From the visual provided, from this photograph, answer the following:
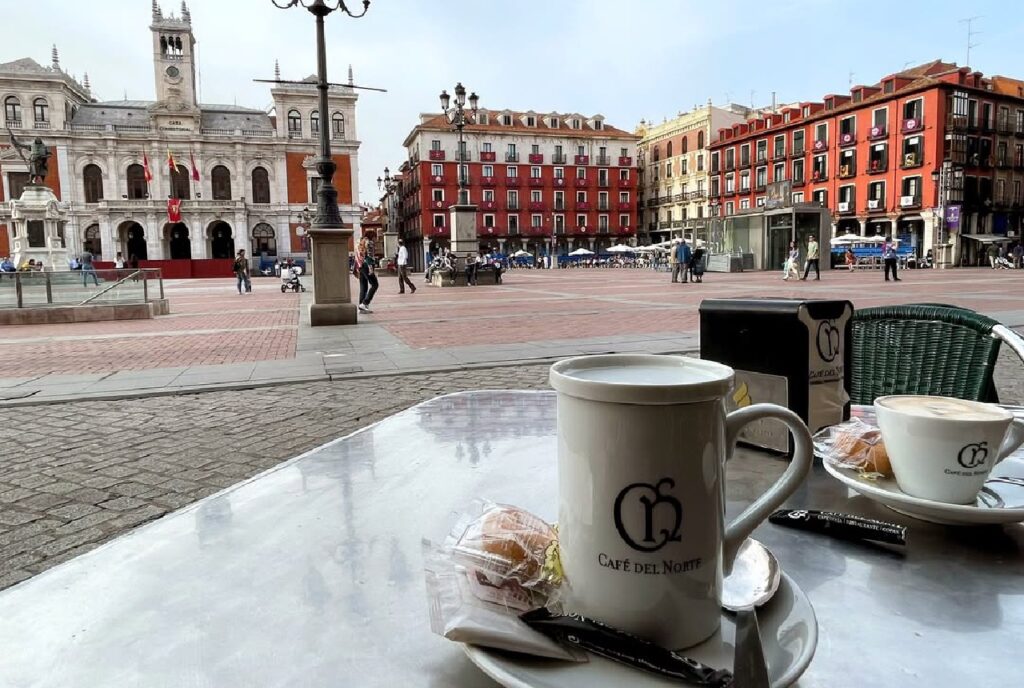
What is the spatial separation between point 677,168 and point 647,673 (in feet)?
201

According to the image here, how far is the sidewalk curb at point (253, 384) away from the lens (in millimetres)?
4879

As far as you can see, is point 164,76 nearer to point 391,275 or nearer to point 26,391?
point 391,275

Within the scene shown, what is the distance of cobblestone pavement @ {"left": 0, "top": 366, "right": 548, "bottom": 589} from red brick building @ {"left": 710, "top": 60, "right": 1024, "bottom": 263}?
3137cm

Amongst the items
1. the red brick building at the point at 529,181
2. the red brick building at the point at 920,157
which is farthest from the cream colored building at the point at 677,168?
the red brick building at the point at 920,157

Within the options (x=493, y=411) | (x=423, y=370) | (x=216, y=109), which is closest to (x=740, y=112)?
(x=216, y=109)

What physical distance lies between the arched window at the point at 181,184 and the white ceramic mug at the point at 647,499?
54.0 metres

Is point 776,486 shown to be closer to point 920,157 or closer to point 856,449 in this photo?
point 856,449

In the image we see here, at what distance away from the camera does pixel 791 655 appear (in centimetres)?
57

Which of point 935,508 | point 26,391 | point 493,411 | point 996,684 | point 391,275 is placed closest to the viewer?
point 996,684

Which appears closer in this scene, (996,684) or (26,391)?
(996,684)

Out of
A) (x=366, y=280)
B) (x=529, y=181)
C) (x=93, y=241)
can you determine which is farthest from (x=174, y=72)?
(x=366, y=280)

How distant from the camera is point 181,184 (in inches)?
1918

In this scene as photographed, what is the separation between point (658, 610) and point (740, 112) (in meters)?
62.0

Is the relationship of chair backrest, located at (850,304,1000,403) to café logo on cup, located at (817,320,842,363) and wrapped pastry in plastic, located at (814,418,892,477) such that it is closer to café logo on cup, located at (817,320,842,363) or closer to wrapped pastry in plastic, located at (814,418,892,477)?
café logo on cup, located at (817,320,842,363)
